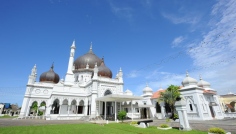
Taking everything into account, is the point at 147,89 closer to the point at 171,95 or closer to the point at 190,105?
the point at 171,95

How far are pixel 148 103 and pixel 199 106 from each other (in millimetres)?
12040

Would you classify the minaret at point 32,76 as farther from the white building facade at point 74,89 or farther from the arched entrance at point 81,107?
the arched entrance at point 81,107

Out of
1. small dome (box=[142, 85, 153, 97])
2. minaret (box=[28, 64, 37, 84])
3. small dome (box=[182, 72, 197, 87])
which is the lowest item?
small dome (box=[142, 85, 153, 97])

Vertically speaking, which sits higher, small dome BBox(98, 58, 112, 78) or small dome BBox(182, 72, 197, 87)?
small dome BBox(98, 58, 112, 78)

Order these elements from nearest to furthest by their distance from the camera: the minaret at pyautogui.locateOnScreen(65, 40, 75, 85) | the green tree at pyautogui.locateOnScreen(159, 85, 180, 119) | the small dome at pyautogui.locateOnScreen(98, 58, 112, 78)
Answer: the green tree at pyautogui.locateOnScreen(159, 85, 180, 119) → the small dome at pyautogui.locateOnScreen(98, 58, 112, 78) → the minaret at pyautogui.locateOnScreen(65, 40, 75, 85)

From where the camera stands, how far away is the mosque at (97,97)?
25.1 meters

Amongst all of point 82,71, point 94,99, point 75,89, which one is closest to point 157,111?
point 94,99

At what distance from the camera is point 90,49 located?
4659 centimetres

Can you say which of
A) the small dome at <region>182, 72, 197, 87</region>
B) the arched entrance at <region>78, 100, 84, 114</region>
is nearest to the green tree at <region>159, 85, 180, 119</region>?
the small dome at <region>182, 72, 197, 87</region>

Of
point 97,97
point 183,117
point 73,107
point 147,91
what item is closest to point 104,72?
point 97,97

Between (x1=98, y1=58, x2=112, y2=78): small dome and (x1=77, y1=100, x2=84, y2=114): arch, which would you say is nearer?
(x1=77, y1=100, x2=84, y2=114): arch

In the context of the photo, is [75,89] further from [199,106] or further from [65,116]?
[199,106]

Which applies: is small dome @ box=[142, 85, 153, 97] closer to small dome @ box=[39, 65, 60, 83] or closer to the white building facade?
the white building facade

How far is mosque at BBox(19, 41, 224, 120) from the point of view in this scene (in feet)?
82.4
